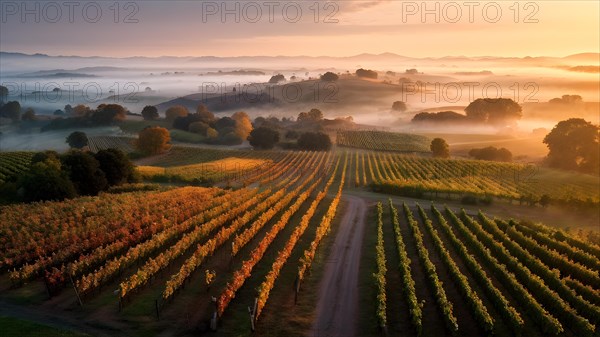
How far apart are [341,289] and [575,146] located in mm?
88086

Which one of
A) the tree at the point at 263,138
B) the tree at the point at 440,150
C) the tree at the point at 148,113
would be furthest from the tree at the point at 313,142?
the tree at the point at 148,113

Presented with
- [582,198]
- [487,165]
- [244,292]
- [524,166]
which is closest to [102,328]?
[244,292]

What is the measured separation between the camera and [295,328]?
24.7 metres

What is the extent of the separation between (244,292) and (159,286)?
5.09 metres

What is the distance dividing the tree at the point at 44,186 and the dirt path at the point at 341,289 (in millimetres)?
31041

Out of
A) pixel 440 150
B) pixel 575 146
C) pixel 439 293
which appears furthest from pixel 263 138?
pixel 439 293

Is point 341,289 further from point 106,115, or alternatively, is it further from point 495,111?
point 495,111

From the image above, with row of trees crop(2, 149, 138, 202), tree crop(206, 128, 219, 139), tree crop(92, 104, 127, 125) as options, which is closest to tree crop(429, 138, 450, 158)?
tree crop(206, 128, 219, 139)

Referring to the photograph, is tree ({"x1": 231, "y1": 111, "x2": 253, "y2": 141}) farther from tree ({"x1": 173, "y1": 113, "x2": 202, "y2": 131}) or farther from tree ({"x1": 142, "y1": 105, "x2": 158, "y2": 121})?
tree ({"x1": 142, "y1": 105, "x2": 158, "y2": 121})

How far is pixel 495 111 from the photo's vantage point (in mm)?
189125

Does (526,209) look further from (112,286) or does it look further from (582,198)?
(112,286)

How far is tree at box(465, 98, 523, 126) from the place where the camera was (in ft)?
616

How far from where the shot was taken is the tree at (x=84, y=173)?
5984cm

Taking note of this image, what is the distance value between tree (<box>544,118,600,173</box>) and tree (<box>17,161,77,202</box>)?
304 ft
